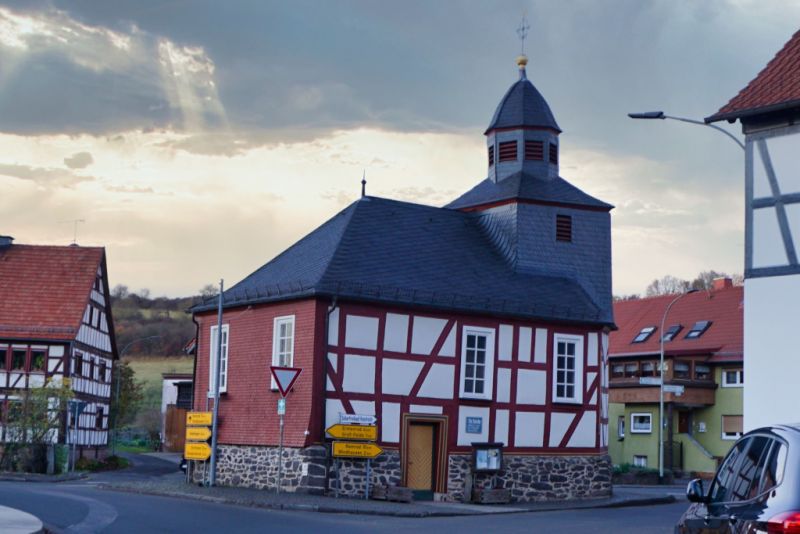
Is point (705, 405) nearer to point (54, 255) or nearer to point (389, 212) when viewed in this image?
point (389, 212)

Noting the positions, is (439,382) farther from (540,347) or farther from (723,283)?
(723,283)

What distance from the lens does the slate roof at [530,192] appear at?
3619cm

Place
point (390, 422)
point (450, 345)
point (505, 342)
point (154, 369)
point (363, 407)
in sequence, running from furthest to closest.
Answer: point (154, 369), point (505, 342), point (450, 345), point (390, 422), point (363, 407)

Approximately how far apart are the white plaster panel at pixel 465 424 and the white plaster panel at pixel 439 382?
0.64 metres

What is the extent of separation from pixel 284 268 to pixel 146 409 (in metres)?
68.6

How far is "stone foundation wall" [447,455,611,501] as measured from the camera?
104 feet

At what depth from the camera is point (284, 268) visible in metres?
32.9

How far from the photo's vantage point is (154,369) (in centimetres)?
11338

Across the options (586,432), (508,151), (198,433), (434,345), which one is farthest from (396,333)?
(508,151)

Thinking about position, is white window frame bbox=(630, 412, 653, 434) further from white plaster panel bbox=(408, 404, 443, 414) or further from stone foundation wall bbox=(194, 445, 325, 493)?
stone foundation wall bbox=(194, 445, 325, 493)

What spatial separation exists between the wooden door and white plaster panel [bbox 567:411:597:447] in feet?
15.5

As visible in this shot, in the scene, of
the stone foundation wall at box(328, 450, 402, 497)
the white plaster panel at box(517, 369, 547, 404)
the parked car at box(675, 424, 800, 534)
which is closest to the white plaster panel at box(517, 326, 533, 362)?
the white plaster panel at box(517, 369, 547, 404)

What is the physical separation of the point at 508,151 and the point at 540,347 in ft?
25.2

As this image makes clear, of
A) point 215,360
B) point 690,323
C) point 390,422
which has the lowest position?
point 390,422
